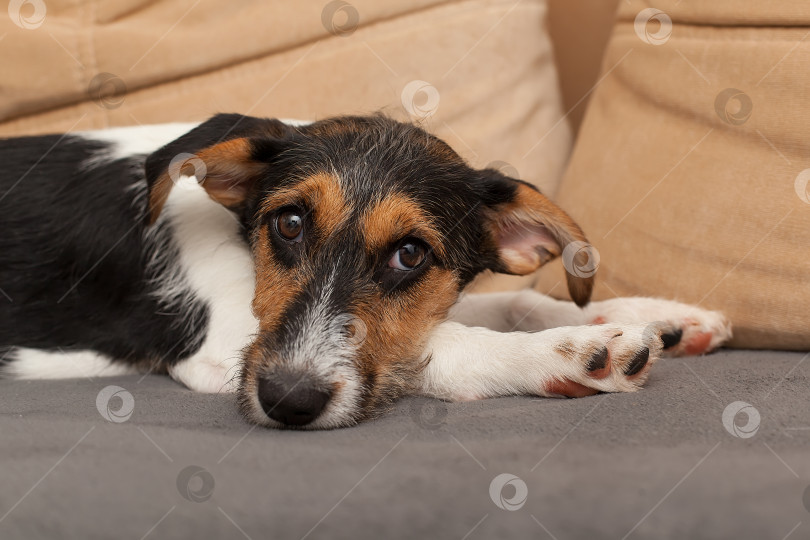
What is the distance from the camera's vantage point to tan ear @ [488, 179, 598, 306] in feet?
9.02

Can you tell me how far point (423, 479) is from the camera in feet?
5.77

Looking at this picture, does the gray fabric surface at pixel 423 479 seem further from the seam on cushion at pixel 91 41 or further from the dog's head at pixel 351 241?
the seam on cushion at pixel 91 41

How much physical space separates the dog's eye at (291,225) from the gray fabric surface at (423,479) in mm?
752

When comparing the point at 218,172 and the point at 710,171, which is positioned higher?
the point at 710,171

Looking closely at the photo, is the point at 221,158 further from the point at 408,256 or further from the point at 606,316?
the point at 606,316

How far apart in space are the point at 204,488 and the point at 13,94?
10.3 feet

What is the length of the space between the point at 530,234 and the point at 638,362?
775mm

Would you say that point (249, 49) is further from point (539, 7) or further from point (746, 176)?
point (746, 176)

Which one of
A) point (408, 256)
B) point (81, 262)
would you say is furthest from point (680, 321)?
point (81, 262)

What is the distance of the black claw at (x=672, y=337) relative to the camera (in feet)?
9.57

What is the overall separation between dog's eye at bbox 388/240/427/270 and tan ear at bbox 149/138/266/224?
63 cm

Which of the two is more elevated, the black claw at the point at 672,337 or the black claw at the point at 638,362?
the black claw at the point at 638,362

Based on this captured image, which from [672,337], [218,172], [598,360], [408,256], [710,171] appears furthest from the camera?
[710,171]

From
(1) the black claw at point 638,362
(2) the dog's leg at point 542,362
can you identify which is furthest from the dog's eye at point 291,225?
(1) the black claw at point 638,362
